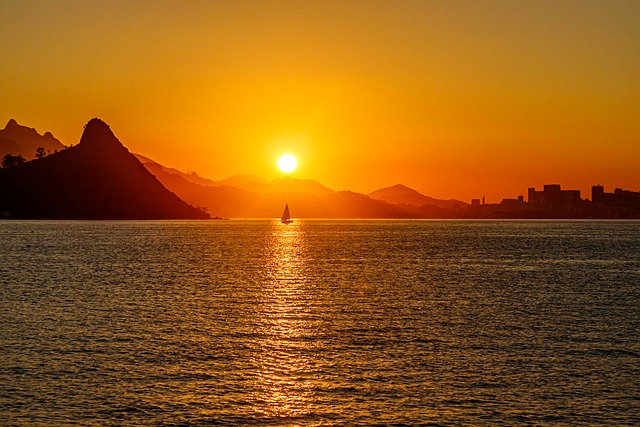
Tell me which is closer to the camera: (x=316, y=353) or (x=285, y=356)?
(x=285, y=356)

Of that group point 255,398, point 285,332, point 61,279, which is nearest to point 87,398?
point 255,398

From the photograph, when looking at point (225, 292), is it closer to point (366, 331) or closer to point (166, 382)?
point (366, 331)

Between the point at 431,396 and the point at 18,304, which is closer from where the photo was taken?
the point at 431,396

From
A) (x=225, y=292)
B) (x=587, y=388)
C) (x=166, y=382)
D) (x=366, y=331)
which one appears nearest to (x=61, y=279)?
(x=225, y=292)

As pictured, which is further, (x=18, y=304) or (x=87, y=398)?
(x=18, y=304)

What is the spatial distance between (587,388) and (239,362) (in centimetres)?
2085

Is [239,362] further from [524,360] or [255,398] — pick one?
[524,360]

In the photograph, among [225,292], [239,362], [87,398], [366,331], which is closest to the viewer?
[87,398]

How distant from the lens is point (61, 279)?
99.4m

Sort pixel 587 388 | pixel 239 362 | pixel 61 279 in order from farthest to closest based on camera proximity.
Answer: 1. pixel 61 279
2. pixel 239 362
3. pixel 587 388

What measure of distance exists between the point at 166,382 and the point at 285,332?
18.7 m

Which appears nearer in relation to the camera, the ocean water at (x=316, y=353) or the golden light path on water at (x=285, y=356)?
the ocean water at (x=316, y=353)

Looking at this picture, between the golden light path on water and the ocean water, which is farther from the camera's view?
the golden light path on water

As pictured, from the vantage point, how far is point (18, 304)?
69750 mm
